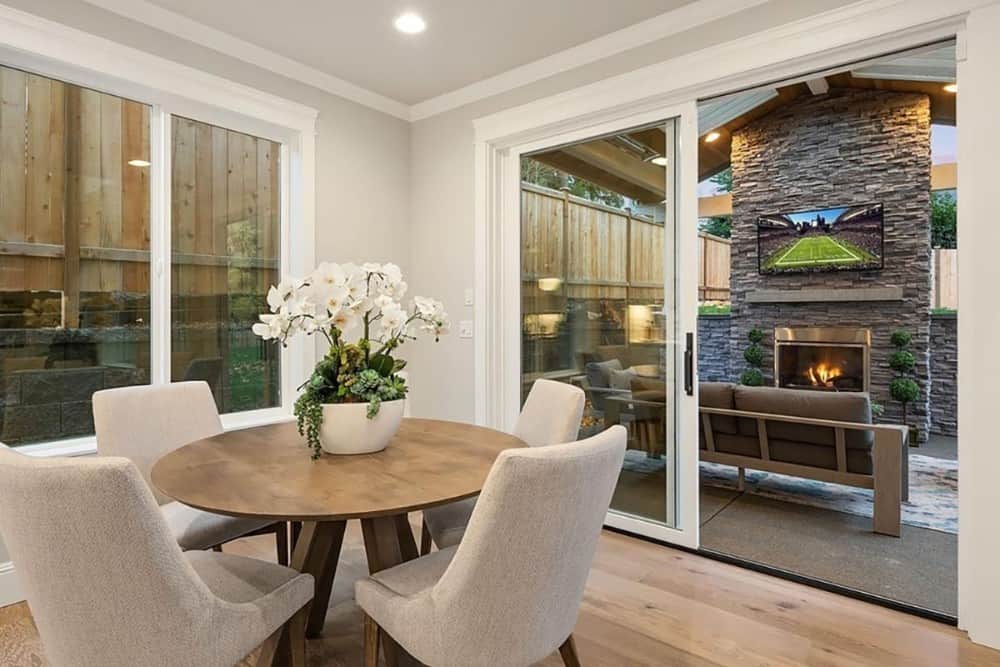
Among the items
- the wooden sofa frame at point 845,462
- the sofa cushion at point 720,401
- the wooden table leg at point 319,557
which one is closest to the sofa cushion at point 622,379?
the sofa cushion at point 720,401

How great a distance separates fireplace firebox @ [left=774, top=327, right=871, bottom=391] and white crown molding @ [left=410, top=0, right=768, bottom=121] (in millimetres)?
4390

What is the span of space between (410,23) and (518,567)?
102 inches

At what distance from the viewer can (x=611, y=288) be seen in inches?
126

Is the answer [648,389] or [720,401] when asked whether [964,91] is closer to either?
[648,389]

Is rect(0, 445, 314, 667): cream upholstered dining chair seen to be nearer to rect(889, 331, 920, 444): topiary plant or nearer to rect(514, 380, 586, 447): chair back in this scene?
rect(514, 380, 586, 447): chair back

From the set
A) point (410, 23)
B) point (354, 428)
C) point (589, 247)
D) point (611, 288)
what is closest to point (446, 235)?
point (589, 247)

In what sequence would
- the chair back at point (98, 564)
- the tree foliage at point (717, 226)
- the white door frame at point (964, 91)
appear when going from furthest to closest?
the tree foliage at point (717, 226)
the white door frame at point (964, 91)
the chair back at point (98, 564)

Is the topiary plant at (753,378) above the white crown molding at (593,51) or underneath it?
underneath

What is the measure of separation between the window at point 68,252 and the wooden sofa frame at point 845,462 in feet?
11.0

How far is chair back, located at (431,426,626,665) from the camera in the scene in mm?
1144

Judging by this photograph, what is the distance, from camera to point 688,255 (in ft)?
9.42

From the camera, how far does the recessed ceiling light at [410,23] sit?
9.03 feet

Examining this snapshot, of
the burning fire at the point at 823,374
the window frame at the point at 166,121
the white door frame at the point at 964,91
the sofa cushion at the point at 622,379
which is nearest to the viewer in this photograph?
the white door frame at the point at 964,91

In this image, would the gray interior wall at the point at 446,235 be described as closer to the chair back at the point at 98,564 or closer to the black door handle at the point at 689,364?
Result: the black door handle at the point at 689,364
